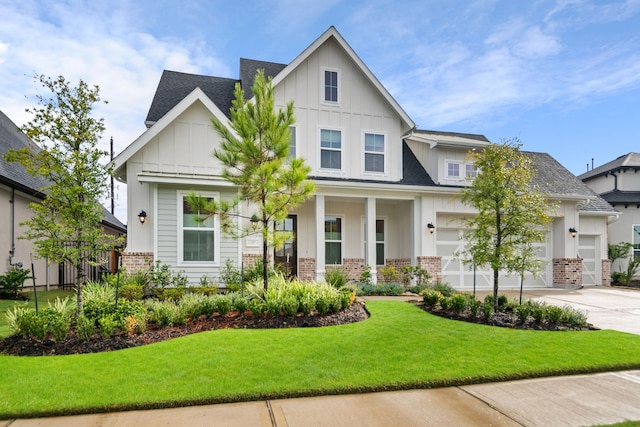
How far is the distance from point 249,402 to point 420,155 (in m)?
13.3

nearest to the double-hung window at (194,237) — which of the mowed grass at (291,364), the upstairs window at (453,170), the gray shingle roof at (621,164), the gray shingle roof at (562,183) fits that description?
the mowed grass at (291,364)

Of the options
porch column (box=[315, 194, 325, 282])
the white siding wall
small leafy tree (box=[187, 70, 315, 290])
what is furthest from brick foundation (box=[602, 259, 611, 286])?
small leafy tree (box=[187, 70, 315, 290])

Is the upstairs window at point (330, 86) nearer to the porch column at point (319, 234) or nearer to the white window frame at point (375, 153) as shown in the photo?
the white window frame at point (375, 153)

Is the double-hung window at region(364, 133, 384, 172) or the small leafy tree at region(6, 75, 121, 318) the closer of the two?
the small leafy tree at region(6, 75, 121, 318)

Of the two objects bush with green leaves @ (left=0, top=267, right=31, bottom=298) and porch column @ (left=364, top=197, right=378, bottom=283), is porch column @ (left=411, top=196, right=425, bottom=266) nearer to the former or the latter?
porch column @ (left=364, top=197, right=378, bottom=283)

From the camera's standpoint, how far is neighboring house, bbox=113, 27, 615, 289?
10789mm

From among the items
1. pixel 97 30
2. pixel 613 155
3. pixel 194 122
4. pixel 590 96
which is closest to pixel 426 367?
pixel 194 122

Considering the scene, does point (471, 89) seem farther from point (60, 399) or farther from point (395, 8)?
point (60, 399)

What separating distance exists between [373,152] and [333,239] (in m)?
3.68

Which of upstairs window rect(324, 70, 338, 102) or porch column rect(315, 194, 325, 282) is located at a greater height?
upstairs window rect(324, 70, 338, 102)

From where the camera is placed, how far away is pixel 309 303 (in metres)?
7.35

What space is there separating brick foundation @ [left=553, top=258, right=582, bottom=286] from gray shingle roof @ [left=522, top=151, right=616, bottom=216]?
2700 mm

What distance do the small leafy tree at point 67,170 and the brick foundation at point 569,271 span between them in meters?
16.1

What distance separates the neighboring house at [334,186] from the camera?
10.8 metres
